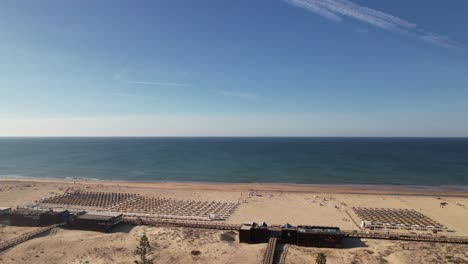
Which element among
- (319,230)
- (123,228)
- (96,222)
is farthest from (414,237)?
(96,222)

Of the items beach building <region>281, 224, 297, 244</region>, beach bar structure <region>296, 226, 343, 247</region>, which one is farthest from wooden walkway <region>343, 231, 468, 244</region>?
beach building <region>281, 224, 297, 244</region>

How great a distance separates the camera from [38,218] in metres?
41.5

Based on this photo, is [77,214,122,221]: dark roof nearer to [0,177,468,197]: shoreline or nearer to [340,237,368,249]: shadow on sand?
[340,237,368,249]: shadow on sand

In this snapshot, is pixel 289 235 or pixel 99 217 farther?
pixel 99 217

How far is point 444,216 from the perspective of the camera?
49.8 metres

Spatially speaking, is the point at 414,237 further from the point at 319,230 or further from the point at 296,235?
the point at 296,235

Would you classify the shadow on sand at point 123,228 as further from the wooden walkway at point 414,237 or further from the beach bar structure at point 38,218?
the wooden walkway at point 414,237

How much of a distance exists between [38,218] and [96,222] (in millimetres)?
9447

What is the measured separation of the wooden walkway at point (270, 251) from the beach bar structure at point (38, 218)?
1122 inches

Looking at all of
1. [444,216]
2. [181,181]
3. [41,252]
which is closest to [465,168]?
[444,216]

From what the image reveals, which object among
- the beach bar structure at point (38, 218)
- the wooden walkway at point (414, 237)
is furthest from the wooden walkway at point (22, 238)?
the wooden walkway at point (414, 237)

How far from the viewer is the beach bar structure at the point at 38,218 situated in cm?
4147

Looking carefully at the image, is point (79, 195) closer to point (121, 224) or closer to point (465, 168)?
point (121, 224)

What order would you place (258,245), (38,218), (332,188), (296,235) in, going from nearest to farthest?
(258,245)
(296,235)
(38,218)
(332,188)
